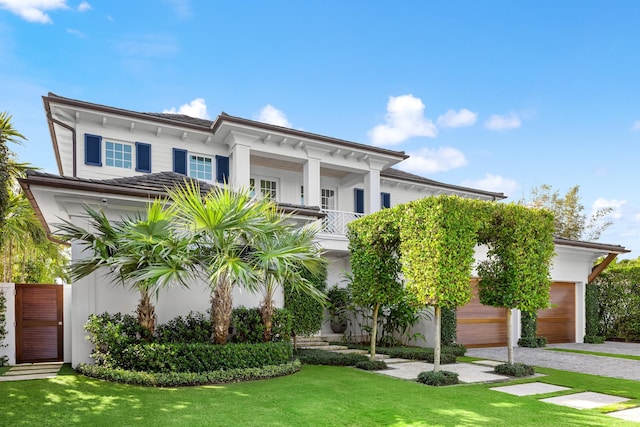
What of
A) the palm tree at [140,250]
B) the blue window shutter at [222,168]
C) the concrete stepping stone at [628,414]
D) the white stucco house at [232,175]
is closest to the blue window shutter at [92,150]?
the white stucco house at [232,175]

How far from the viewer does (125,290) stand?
9.06 m

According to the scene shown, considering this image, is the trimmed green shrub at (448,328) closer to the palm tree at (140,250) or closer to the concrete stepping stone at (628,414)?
the concrete stepping stone at (628,414)

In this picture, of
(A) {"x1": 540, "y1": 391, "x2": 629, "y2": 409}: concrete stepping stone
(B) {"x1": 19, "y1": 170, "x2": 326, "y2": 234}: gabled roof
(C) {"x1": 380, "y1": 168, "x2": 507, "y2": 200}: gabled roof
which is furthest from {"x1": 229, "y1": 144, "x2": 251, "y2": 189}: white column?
(A) {"x1": 540, "y1": 391, "x2": 629, "y2": 409}: concrete stepping stone

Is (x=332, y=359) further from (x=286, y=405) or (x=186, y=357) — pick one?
(x=286, y=405)

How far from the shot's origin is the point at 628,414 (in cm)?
605

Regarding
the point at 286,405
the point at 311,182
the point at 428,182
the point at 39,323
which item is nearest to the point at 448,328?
the point at 311,182

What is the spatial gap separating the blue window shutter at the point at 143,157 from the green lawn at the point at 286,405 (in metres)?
7.93

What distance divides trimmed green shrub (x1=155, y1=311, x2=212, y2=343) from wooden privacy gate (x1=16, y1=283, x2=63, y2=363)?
11.9 ft

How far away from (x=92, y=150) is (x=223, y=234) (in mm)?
8343

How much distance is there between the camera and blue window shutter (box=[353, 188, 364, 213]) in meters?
19.3

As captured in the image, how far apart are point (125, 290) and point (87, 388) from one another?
2.31 m

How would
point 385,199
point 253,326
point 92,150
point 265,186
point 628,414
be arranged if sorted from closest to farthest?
point 628,414, point 253,326, point 92,150, point 265,186, point 385,199

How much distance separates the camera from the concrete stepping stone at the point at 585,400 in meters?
6.59

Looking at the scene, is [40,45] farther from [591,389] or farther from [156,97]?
[591,389]
